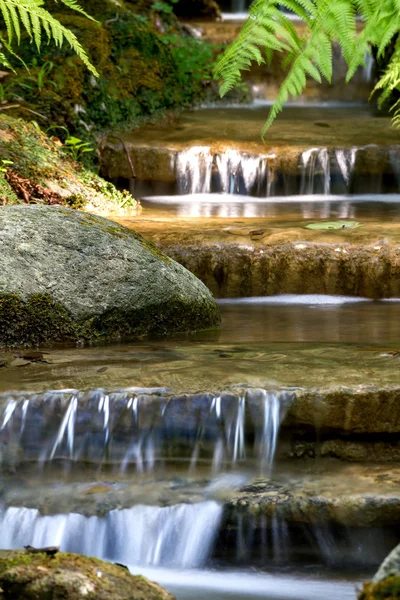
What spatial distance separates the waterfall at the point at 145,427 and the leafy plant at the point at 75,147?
5.52 meters

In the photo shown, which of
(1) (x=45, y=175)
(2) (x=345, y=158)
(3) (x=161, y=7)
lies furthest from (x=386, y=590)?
(3) (x=161, y=7)

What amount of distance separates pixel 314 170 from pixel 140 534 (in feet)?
21.7

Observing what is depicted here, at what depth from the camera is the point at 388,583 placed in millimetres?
2559

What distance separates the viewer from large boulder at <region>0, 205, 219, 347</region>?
5277mm

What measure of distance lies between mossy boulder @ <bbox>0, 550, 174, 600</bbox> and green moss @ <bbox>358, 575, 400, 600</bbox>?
26.8 inches

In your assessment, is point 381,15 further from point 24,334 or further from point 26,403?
point 24,334

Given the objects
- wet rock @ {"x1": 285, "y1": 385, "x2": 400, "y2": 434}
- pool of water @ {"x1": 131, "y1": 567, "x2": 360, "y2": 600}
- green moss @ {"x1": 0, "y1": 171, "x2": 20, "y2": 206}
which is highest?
green moss @ {"x1": 0, "y1": 171, "x2": 20, "y2": 206}

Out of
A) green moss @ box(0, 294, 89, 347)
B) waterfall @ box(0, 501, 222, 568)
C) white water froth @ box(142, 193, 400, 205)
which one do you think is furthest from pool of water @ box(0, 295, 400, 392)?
white water froth @ box(142, 193, 400, 205)

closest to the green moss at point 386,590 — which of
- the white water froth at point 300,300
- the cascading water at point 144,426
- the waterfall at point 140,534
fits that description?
the waterfall at point 140,534

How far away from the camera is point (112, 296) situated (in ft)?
17.8

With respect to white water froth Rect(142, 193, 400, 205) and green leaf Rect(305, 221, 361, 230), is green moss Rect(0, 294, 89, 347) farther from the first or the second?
white water froth Rect(142, 193, 400, 205)

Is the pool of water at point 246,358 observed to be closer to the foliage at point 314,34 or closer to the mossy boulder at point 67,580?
the mossy boulder at point 67,580

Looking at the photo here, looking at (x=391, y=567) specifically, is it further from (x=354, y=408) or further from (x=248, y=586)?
(x=354, y=408)

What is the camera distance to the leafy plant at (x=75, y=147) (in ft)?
30.5
